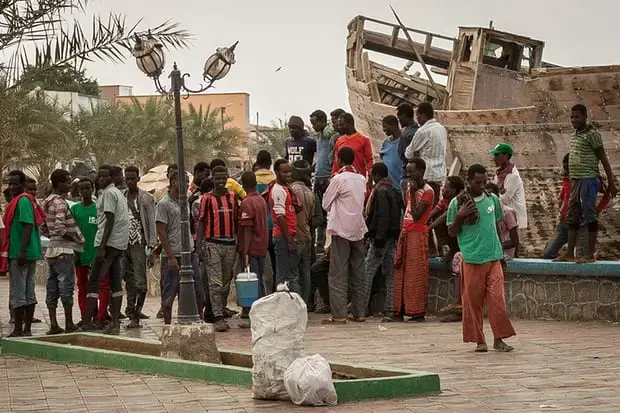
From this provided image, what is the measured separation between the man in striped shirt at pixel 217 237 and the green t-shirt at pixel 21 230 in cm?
179

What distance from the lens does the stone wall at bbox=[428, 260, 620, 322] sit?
14.0 meters

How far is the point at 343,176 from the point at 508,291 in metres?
2.28

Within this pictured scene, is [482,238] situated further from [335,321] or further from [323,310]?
[323,310]

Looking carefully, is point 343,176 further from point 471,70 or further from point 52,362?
point 471,70

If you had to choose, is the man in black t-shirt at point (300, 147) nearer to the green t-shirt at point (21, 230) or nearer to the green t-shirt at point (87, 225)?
the green t-shirt at point (87, 225)

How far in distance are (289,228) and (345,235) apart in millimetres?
638

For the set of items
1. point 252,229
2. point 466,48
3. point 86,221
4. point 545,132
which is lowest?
point 252,229

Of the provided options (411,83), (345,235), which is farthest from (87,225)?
(411,83)

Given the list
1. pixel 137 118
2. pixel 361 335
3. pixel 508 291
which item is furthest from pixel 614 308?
pixel 137 118

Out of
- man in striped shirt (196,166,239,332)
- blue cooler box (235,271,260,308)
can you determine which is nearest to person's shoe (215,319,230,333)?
man in striped shirt (196,166,239,332)

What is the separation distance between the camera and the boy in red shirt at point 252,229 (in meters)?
14.1

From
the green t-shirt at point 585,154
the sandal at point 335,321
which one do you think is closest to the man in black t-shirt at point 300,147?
the sandal at point 335,321

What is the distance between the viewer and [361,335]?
13.5m

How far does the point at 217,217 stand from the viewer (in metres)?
14.0
